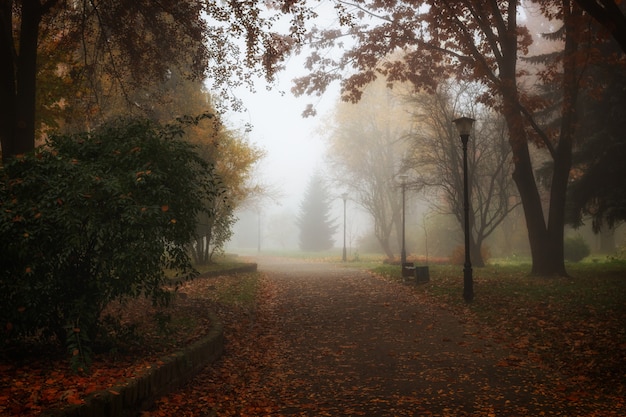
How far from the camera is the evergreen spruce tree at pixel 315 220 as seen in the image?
57.6 metres

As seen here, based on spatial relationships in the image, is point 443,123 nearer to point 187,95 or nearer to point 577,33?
point 577,33

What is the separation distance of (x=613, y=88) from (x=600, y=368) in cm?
1406

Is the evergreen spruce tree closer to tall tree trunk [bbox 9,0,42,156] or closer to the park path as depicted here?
the park path

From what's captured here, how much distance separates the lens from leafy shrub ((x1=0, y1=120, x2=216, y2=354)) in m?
5.01

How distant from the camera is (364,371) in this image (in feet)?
21.3

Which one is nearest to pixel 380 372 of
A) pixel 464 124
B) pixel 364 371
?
pixel 364 371

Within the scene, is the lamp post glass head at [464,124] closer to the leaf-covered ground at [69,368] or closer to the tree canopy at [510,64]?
the tree canopy at [510,64]

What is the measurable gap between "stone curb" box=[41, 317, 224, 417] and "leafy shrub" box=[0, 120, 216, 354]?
93 centimetres

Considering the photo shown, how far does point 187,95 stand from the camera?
64.4 ft

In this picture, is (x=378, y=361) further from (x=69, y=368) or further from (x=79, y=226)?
(x=79, y=226)

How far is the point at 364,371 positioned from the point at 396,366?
1.76 feet

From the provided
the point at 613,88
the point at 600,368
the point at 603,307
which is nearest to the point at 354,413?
the point at 600,368

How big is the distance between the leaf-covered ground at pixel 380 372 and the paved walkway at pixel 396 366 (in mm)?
14

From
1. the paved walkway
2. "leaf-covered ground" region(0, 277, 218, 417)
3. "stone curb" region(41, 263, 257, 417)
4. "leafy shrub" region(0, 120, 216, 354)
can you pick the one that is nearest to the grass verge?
the paved walkway
